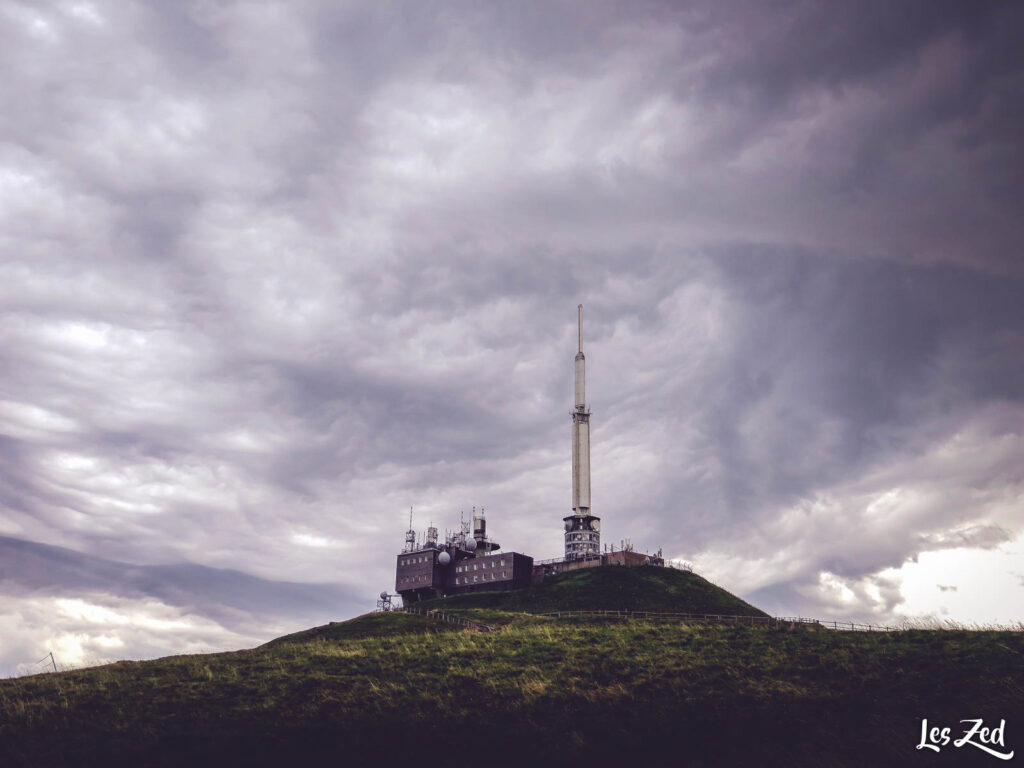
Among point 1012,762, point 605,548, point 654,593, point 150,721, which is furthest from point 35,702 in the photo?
point 605,548

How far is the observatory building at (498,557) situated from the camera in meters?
112

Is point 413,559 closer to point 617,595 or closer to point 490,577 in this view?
point 490,577

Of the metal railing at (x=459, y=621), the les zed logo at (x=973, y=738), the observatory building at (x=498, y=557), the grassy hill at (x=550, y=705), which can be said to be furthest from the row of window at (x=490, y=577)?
the les zed logo at (x=973, y=738)

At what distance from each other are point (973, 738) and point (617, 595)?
7184 cm

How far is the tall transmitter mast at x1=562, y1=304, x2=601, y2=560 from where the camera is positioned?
117625 mm

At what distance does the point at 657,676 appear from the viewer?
32.1 m

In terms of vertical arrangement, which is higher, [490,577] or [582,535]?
[582,535]

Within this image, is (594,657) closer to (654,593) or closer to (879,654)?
(879,654)

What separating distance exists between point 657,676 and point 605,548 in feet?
291

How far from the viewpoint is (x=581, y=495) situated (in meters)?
122

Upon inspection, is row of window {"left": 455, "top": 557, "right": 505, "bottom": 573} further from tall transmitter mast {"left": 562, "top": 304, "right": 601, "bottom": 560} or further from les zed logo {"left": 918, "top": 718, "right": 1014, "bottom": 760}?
les zed logo {"left": 918, "top": 718, "right": 1014, "bottom": 760}

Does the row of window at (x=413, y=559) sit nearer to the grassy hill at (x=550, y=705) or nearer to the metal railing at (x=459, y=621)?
the metal railing at (x=459, y=621)

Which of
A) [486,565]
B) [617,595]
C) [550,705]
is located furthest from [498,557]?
[550,705]

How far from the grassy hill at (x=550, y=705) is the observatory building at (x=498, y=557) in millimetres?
71840
